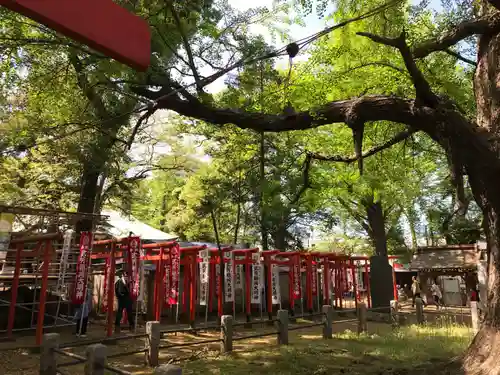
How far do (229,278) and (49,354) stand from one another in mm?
8068

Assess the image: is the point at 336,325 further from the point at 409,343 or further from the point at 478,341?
the point at 478,341

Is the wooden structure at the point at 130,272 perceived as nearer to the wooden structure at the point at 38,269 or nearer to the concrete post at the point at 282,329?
the wooden structure at the point at 38,269

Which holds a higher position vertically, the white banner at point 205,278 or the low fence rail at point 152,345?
the white banner at point 205,278

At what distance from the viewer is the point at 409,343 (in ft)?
→ 33.6

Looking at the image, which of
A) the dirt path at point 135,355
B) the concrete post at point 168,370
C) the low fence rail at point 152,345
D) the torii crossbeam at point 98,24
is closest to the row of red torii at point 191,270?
the dirt path at point 135,355

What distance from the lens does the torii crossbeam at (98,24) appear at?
8.18ft

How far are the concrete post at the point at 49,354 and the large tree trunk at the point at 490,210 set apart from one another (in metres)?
6.52

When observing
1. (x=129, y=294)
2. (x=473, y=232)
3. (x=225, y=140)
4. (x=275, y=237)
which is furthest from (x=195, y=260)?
(x=473, y=232)

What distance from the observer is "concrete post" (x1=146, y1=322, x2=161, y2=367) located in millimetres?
8047

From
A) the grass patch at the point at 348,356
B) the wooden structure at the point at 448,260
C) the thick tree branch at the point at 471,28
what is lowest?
the grass patch at the point at 348,356

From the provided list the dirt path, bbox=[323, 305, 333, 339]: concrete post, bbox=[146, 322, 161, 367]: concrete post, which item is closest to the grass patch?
bbox=[323, 305, 333, 339]: concrete post

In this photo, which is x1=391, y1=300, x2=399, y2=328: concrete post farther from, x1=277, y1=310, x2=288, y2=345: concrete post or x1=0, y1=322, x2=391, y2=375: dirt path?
x1=277, y1=310, x2=288, y2=345: concrete post

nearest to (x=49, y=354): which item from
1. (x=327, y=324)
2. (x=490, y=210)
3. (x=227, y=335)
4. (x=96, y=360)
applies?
(x=96, y=360)

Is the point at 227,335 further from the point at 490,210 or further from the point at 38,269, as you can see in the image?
the point at 490,210
